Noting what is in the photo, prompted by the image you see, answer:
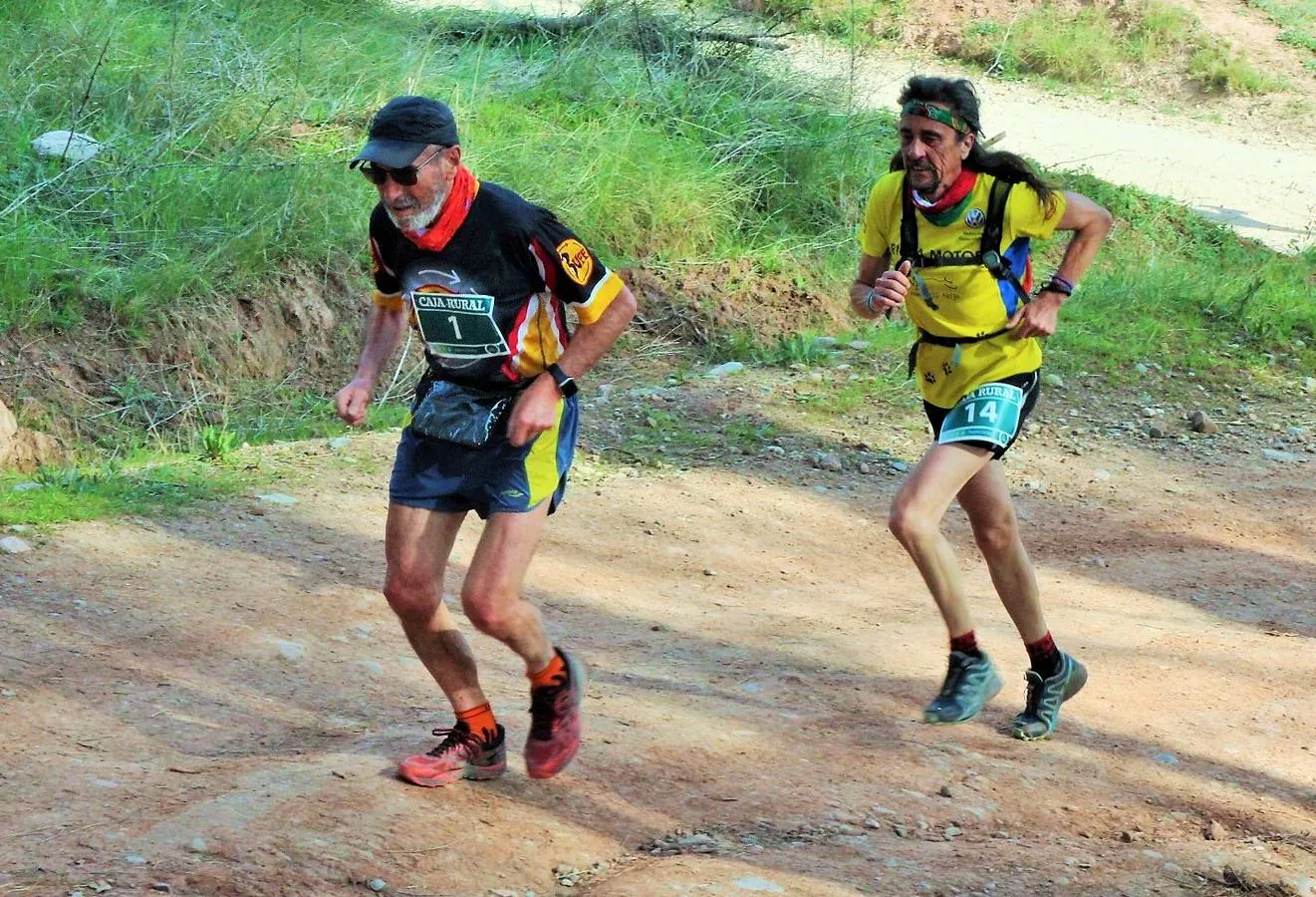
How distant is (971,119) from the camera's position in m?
4.69

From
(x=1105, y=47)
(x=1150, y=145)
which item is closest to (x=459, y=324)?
(x=1150, y=145)

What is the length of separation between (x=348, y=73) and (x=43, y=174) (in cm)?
273

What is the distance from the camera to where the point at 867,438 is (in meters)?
8.40

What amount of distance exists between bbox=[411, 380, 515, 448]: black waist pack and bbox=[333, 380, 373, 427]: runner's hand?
0.55 feet

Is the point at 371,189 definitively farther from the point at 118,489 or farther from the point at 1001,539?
the point at 1001,539

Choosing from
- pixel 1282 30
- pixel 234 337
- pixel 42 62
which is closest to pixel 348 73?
pixel 42 62

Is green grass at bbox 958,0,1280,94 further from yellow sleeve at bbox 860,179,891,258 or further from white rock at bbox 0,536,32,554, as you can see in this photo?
white rock at bbox 0,536,32,554

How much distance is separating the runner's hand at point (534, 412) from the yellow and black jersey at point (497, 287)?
11cm

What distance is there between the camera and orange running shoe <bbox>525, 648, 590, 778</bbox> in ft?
13.5

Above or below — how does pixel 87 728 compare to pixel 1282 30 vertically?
below

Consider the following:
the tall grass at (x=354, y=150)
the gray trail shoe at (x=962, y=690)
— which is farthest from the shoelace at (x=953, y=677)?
the tall grass at (x=354, y=150)

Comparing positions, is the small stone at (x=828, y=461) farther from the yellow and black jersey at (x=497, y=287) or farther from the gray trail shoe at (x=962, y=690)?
the yellow and black jersey at (x=497, y=287)

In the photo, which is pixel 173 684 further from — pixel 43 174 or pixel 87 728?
pixel 43 174

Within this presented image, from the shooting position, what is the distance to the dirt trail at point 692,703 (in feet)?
12.7
